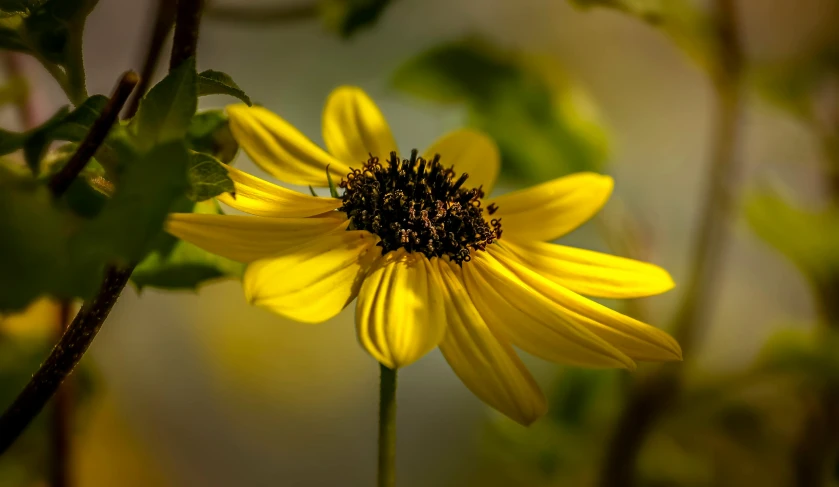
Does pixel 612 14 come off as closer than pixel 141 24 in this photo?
No

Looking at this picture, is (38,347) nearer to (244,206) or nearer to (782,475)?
(244,206)

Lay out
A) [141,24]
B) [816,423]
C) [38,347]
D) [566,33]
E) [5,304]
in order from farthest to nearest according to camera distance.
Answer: [566,33]
[141,24]
[816,423]
[38,347]
[5,304]

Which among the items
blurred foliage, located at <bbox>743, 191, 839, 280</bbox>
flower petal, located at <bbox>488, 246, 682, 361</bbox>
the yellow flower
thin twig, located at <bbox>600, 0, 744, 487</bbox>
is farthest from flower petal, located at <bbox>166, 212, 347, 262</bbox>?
blurred foliage, located at <bbox>743, 191, 839, 280</bbox>

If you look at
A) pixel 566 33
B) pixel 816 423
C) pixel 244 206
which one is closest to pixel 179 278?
pixel 244 206

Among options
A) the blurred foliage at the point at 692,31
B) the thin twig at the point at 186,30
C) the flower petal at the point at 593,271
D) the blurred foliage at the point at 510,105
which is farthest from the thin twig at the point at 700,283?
the thin twig at the point at 186,30

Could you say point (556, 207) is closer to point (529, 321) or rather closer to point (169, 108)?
point (529, 321)

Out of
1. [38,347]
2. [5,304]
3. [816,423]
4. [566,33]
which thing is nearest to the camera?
[5,304]
